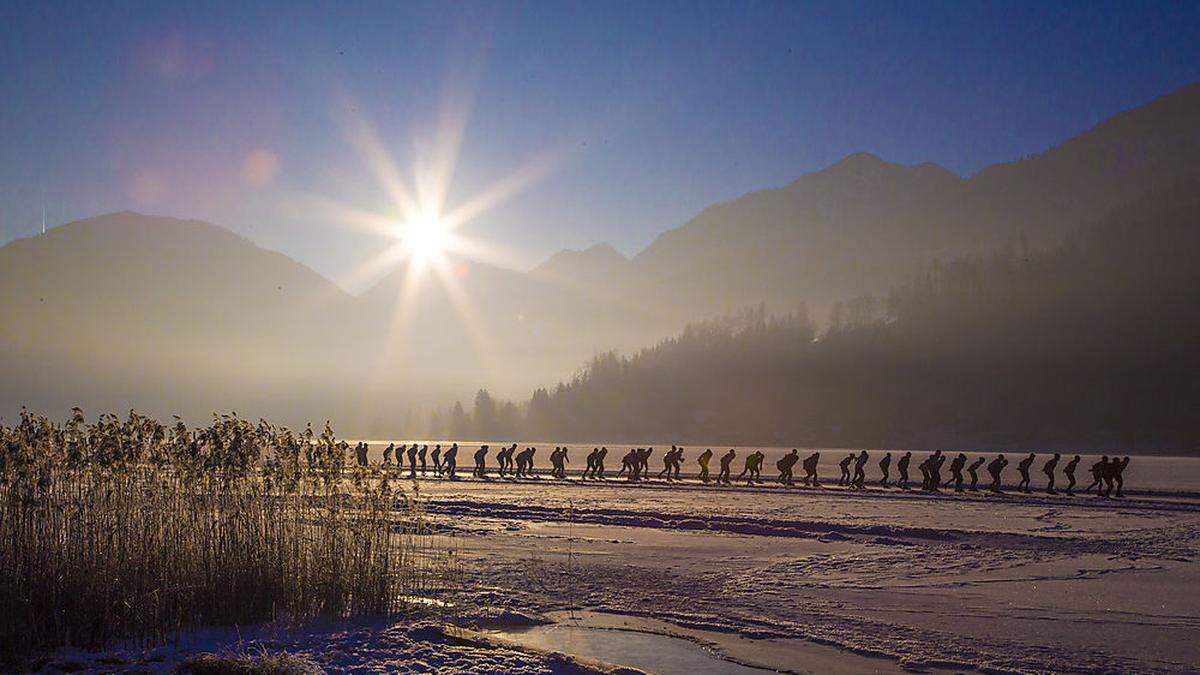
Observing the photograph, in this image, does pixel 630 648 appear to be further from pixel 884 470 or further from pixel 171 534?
pixel 884 470

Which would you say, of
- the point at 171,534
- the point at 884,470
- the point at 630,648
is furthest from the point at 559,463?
the point at 630,648

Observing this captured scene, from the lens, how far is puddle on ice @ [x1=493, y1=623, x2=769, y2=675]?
11430 mm

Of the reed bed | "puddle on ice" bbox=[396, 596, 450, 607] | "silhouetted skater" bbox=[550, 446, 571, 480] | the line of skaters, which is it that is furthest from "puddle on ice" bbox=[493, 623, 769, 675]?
"silhouetted skater" bbox=[550, 446, 571, 480]

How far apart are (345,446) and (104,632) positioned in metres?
3.89

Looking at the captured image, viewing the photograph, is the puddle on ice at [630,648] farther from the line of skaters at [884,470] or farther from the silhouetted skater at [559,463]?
the silhouetted skater at [559,463]

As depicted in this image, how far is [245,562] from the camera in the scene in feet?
42.6

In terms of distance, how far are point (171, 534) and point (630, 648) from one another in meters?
6.48

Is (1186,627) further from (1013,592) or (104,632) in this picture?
(104,632)

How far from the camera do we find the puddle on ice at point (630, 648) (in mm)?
11430

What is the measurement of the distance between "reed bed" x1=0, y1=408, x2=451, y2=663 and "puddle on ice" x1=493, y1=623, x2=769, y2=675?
2.39 metres

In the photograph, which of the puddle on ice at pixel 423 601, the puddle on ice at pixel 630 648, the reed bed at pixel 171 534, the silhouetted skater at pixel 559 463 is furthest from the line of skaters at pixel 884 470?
the puddle on ice at pixel 630 648

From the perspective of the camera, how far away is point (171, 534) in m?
12.9

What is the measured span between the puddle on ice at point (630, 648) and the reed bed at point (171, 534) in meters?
2.39

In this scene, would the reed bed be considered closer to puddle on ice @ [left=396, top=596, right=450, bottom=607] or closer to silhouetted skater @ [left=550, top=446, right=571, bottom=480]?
puddle on ice @ [left=396, top=596, right=450, bottom=607]
